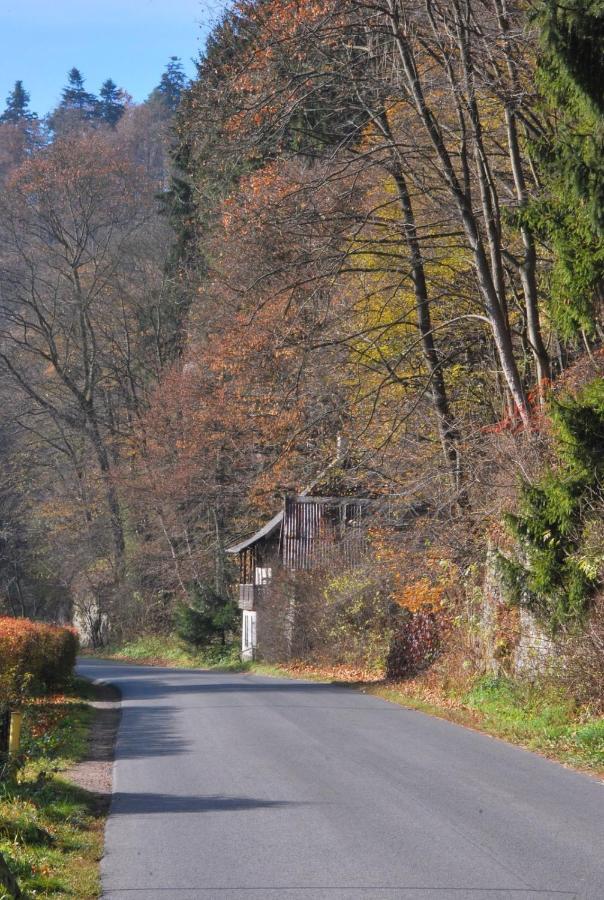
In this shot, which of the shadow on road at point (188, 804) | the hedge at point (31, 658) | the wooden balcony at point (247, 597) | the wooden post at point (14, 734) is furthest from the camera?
the wooden balcony at point (247, 597)

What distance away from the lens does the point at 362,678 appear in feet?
88.5

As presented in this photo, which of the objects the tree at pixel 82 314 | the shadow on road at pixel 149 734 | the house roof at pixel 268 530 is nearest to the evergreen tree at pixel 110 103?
the tree at pixel 82 314

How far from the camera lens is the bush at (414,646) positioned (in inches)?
922

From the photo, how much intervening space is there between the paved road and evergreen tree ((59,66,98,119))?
286 feet

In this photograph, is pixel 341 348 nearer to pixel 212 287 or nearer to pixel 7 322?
pixel 212 287

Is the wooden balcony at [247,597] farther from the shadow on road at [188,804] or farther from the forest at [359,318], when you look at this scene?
the shadow on road at [188,804]

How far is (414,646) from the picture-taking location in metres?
24.1

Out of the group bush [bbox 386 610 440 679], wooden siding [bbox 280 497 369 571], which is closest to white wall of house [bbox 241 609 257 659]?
wooden siding [bbox 280 497 369 571]

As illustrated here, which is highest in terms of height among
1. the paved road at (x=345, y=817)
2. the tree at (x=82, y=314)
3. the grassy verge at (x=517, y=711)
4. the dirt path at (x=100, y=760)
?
the tree at (x=82, y=314)

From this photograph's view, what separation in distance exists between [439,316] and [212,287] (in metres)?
13.1

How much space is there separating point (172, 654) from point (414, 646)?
2455 centimetres

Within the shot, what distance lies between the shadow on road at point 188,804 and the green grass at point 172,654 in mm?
27520

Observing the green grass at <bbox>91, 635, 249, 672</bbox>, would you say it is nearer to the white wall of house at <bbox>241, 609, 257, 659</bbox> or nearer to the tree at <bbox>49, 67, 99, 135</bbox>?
the white wall of house at <bbox>241, 609, 257, 659</bbox>

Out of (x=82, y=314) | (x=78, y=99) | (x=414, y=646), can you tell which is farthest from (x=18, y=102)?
(x=414, y=646)
